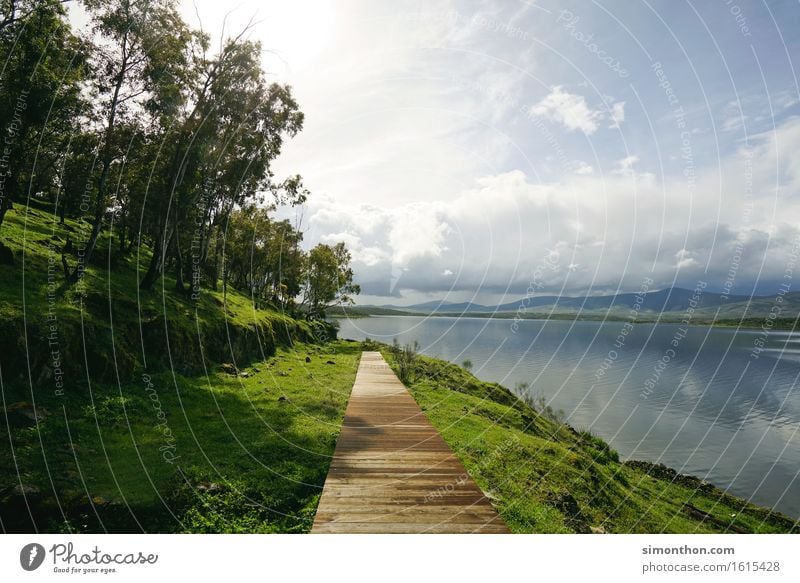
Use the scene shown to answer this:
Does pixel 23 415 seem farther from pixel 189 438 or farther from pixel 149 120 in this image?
pixel 149 120

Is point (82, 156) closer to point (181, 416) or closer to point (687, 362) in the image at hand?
point (181, 416)

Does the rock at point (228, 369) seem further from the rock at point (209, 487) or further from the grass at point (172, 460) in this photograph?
the rock at point (209, 487)

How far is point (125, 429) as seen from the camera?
10.2 m

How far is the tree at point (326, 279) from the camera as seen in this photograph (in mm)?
50156

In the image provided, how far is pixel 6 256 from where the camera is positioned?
1388 cm

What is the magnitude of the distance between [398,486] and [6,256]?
1666 centimetres

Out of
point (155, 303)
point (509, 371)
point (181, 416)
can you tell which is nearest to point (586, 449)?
point (181, 416)

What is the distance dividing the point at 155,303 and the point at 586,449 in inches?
913

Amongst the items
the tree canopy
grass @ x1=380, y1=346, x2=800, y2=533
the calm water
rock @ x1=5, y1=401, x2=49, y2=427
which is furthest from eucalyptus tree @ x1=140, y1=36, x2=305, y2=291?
the calm water

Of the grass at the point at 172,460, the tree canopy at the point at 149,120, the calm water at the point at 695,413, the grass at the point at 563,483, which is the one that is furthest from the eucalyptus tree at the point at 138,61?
the calm water at the point at 695,413

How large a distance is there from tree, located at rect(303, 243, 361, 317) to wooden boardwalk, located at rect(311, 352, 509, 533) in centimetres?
3800

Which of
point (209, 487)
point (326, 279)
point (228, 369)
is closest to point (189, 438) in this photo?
point (209, 487)
